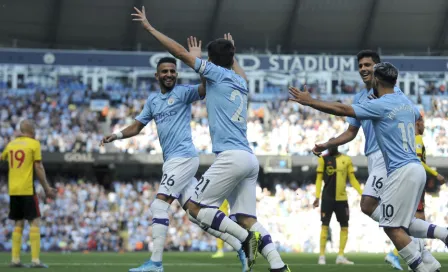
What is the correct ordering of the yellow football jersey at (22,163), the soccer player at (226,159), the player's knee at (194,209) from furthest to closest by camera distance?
1. the yellow football jersey at (22,163)
2. the player's knee at (194,209)
3. the soccer player at (226,159)

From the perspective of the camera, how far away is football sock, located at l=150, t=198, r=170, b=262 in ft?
32.9

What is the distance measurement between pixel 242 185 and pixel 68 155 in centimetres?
2329

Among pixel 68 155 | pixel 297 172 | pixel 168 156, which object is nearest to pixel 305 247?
pixel 297 172

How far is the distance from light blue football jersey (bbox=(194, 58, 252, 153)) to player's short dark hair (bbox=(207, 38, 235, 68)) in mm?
171

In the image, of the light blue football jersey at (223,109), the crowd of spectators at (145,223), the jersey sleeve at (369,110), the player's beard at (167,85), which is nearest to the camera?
the jersey sleeve at (369,110)

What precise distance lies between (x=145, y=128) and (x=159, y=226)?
74.5 ft

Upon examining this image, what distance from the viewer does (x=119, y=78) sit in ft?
119

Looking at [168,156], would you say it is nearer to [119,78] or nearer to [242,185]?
[242,185]

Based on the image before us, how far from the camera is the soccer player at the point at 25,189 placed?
12688mm

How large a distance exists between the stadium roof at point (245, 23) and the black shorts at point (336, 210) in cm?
2208

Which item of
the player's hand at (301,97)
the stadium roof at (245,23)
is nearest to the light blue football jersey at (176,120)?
the player's hand at (301,97)

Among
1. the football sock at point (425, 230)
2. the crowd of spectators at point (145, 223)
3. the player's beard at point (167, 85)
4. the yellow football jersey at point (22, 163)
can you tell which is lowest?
the crowd of spectators at point (145, 223)

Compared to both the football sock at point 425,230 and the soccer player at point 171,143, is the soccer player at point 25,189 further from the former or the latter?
the football sock at point 425,230

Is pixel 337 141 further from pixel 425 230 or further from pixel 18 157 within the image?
pixel 18 157
